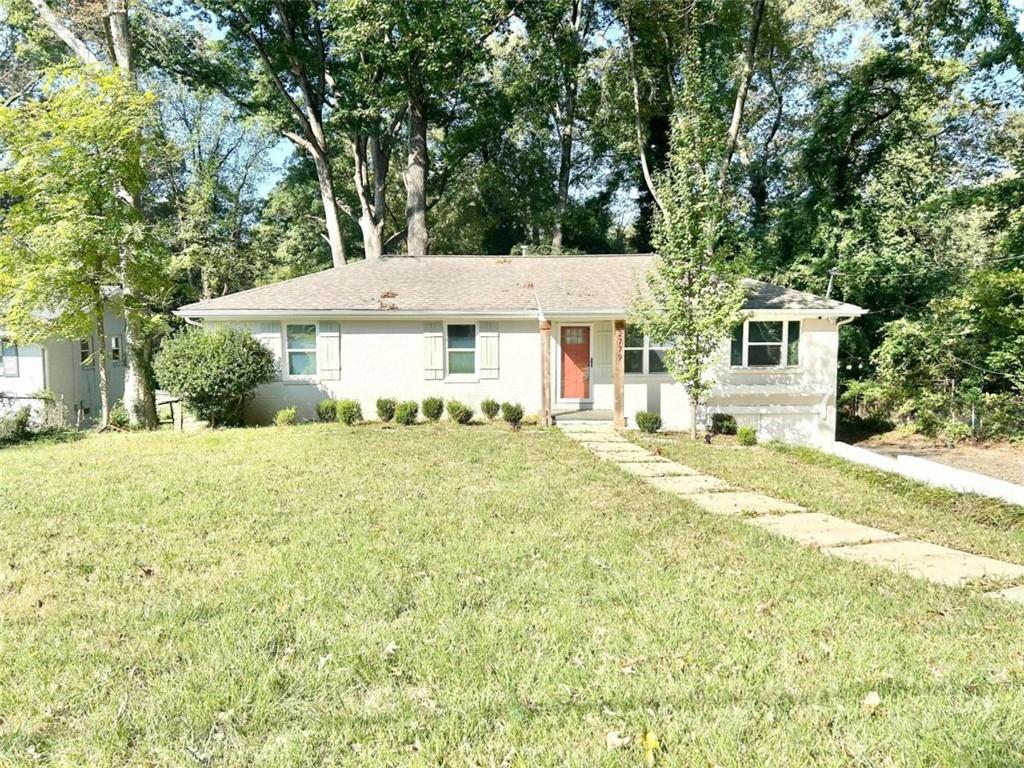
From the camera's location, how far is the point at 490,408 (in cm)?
1336

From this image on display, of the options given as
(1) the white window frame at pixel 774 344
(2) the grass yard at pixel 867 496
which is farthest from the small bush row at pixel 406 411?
(1) the white window frame at pixel 774 344

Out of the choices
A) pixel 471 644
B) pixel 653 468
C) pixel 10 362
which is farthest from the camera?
pixel 10 362

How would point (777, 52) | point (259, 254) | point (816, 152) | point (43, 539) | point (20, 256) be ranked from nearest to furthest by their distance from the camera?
1. point (43, 539)
2. point (20, 256)
3. point (816, 152)
4. point (777, 52)
5. point (259, 254)

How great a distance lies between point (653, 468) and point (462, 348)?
6205 mm

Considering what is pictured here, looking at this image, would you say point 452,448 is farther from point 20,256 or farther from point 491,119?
point 491,119

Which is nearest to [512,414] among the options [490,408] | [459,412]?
[490,408]

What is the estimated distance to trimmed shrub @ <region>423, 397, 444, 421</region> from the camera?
13156 mm

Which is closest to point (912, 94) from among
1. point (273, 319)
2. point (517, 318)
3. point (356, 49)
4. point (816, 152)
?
point (816, 152)

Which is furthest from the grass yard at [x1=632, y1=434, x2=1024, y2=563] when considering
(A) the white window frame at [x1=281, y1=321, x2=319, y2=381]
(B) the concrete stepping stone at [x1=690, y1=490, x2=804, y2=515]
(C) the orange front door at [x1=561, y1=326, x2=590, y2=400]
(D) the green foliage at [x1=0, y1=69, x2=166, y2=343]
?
(D) the green foliage at [x1=0, y1=69, x2=166, y2=343]

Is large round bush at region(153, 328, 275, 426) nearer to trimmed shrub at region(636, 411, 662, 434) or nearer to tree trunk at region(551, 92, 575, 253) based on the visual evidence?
trimmed shrub at region(636, 411, 662, 434)

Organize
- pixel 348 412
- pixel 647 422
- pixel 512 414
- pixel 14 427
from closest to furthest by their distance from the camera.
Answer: pixel 14 427
pixel 348 412
pixel 647 422
pixel 512 414

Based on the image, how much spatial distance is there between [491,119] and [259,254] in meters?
11.2

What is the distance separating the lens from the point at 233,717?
267 centimetres

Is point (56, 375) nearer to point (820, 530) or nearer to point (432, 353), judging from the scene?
point (432, 353)
